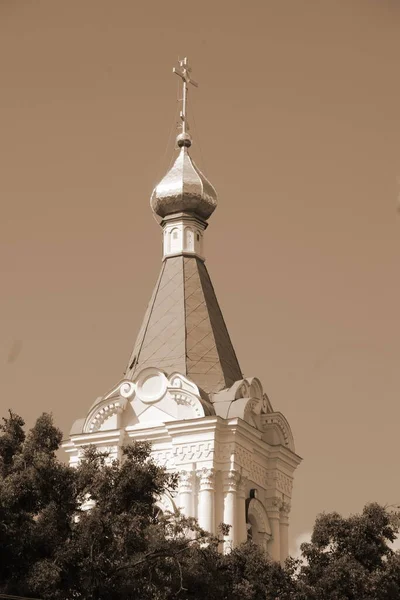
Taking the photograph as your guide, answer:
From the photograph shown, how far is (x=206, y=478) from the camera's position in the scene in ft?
112

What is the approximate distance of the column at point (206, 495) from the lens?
3391 cm

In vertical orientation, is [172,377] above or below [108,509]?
above

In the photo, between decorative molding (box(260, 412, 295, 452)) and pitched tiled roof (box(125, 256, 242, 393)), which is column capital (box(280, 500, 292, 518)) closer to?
decorative molding (box(260, 412, 295, 452))

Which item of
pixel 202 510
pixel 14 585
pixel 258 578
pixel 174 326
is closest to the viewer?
pixel 14 585

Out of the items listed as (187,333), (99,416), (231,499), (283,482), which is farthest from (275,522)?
(187,333)

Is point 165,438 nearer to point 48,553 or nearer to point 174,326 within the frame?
point 174,326

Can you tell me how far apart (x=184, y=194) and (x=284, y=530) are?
9201 mm

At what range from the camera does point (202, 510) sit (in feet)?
111

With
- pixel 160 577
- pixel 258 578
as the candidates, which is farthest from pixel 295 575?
pixel 160 577

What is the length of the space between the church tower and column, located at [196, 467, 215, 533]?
22mm

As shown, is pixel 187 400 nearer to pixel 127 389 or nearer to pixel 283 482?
pixel 127 389

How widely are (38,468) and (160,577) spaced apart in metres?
2.66

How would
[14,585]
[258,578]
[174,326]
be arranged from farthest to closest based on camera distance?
[174,326]
[258,578]
[14,585]

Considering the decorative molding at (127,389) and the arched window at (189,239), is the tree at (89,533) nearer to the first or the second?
the decorative molding at (127,389)
